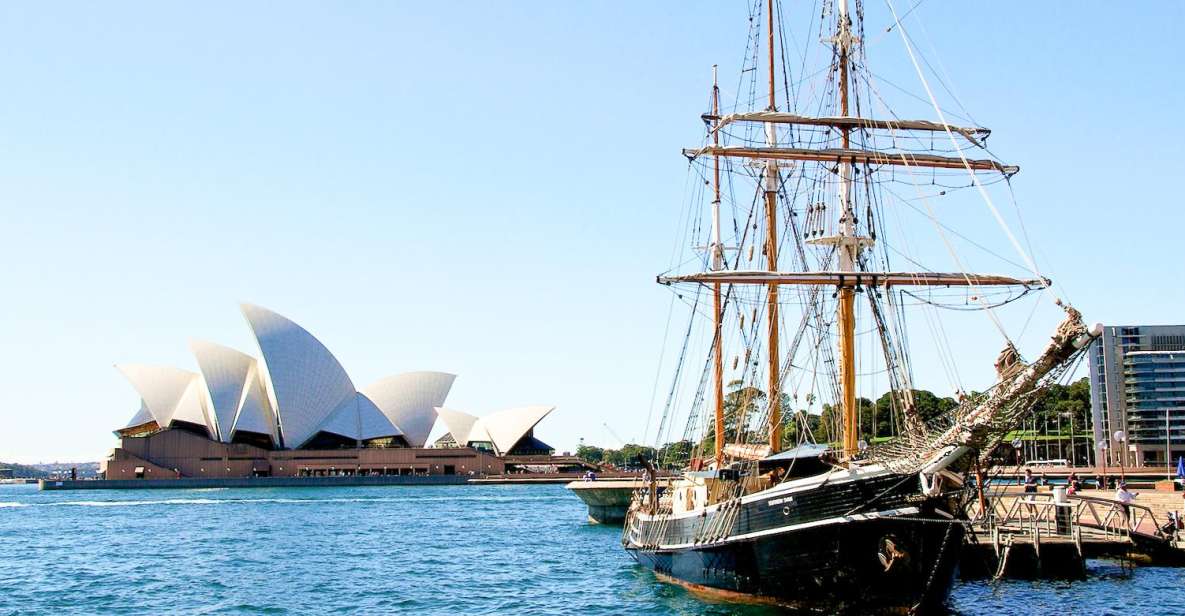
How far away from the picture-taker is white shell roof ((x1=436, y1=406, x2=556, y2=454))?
125 meters

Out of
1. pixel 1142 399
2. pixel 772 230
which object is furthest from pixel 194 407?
pixel 772 230

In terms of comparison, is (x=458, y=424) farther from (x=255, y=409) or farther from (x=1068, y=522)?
(x=1068, y=522)

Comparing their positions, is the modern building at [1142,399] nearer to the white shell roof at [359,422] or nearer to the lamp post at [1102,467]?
the lamp post at [1102,467]

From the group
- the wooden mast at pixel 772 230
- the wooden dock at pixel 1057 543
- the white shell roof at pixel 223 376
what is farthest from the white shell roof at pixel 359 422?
the wooden dock at pixel 1057 543

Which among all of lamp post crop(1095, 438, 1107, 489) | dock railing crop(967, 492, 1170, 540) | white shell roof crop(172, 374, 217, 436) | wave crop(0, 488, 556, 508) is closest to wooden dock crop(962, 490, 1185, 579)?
dock railing crop(967, 492, 1170, 540)

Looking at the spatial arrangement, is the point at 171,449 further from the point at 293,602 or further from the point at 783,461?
the point at 783,461

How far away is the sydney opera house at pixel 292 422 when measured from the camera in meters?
107

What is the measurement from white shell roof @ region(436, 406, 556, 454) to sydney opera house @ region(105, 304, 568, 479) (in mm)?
116

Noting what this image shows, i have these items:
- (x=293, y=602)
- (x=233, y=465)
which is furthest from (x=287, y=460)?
(x=293, y=602)

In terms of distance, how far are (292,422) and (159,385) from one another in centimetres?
1247

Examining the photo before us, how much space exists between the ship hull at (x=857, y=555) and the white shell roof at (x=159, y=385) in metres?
99.3

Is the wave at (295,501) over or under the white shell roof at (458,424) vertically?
under

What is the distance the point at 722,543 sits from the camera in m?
22.7

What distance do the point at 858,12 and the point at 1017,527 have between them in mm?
12794
